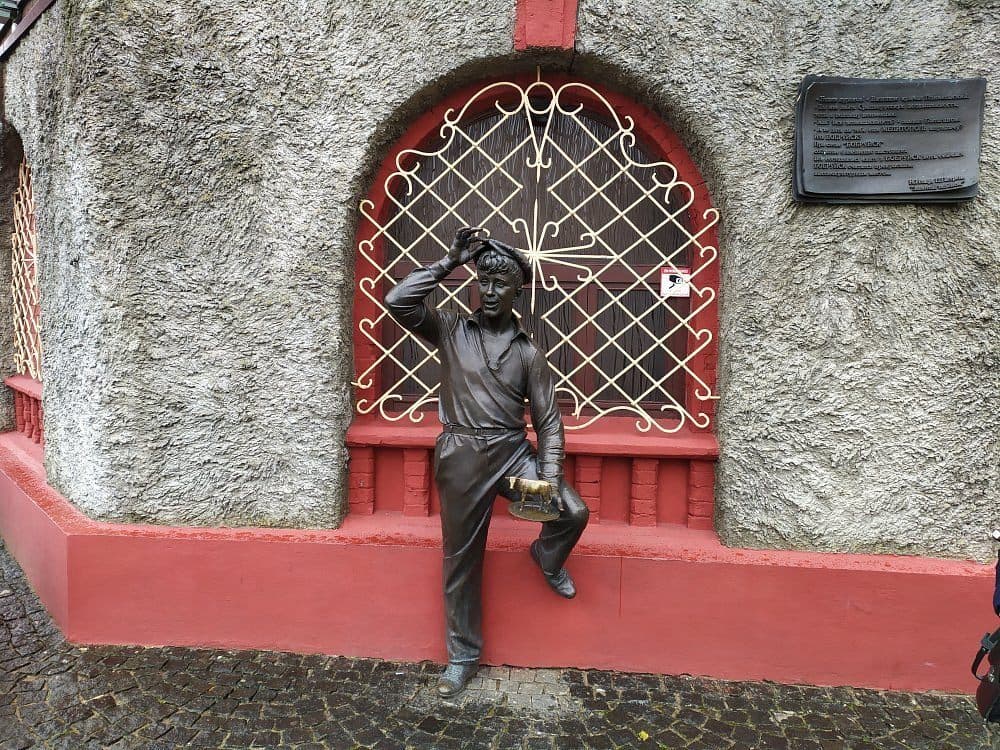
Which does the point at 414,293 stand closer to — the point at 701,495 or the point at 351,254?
the point at 351,254

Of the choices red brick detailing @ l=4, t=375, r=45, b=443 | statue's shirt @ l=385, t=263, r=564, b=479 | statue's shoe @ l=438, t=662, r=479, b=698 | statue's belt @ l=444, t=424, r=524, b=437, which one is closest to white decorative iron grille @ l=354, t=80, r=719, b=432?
statue's shirt @ l=385, t=263, r=564, b=479

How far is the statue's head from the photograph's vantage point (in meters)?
2.67

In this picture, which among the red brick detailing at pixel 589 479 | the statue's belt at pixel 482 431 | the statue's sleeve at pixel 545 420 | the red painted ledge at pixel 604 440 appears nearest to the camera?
the statue's sleeve at pixel 545 420

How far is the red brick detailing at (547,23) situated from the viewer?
10.0 ft

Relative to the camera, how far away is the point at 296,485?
3326mm

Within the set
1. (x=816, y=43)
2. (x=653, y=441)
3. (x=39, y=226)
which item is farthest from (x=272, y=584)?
(x=816, y=43)

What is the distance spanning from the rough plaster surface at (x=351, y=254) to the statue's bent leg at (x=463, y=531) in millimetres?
738

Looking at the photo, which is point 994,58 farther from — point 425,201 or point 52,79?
point 52,79

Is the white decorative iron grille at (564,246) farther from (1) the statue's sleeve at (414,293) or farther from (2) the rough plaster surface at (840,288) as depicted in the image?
(1) the statue's sleeve at (414,293)

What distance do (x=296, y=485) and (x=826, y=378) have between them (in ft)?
9.00

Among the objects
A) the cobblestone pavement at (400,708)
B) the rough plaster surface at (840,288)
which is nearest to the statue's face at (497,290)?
the rough plaster surface at (840,288)

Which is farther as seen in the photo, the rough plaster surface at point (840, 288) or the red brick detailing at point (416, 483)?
the red brick detailing at point (416, 483)

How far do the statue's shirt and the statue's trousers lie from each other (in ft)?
0.29

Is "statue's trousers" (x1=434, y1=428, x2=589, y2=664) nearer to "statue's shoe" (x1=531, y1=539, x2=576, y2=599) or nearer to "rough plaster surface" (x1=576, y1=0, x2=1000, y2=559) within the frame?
"statue's shoe" (x1=531, y1=539, x2=576, y2=599)
